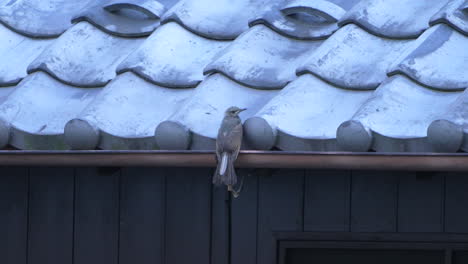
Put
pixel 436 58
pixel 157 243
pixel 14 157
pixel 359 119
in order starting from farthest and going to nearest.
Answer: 1. pixel 157 243
2. pixel 14 157
3. pixel 436 58
4. pixel 359 119

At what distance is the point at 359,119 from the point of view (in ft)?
13.5

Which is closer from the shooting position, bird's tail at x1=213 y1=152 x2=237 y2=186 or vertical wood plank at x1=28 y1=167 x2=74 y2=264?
bird's tail at x1=213 y1=152 x2=237 y2=186

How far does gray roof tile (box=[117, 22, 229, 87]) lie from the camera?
4949 mm

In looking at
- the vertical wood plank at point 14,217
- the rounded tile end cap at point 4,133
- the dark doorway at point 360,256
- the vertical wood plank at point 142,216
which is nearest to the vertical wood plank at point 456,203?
the dark doorway at point 360,256

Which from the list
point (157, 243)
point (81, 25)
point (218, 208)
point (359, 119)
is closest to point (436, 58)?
point (359, 119)

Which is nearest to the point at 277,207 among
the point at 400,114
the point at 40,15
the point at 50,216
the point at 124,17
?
the point at 400,114

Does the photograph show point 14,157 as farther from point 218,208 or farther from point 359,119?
point 359,119

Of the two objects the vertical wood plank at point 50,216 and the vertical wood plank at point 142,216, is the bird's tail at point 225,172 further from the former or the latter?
the vertical wood plank at point 50,216

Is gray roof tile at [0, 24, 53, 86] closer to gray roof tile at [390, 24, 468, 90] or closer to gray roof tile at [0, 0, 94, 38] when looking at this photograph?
gray roof tile at [0, 0, 94, 38]

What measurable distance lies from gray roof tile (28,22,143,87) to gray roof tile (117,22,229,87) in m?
0.19

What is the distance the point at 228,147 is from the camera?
4164 millimetres

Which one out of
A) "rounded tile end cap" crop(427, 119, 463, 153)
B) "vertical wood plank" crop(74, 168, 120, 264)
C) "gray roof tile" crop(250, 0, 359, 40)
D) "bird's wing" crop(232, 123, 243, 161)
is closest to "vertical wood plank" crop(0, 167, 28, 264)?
"vertical wood plank" crop(74, 168, 120, 264)

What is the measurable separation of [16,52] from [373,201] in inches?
79.6

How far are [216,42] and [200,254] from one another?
3.29 ft
